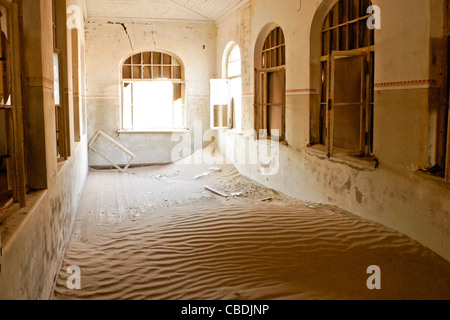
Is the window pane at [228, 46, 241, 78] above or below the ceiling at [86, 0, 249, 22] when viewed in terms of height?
below

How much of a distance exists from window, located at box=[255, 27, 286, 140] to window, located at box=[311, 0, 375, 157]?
1437 mm

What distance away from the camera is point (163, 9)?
11969 millimetres

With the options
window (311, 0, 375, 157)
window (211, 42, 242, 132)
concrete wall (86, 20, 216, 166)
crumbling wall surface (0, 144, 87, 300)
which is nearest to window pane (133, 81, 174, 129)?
concrete wall (86, 20, 216, 166)

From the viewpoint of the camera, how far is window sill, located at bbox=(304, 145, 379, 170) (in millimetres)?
5902

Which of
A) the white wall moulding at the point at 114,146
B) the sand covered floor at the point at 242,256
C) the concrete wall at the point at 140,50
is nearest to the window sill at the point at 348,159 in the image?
the sand covered floor at the point at 242,256

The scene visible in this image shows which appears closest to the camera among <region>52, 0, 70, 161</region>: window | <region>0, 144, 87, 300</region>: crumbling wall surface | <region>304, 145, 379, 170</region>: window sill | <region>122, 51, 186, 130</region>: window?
<region>0, 144, 87, 300</region>: crumbling wall surface

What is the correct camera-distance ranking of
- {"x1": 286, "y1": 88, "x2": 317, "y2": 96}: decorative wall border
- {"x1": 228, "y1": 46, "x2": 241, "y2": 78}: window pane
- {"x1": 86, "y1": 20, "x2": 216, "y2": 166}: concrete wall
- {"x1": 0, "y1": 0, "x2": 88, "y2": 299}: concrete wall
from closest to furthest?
{"x1": 0, "y1": 0, "x2": 88, "y2": 299}: concrete wall, {"x1": 286, "y1": 88, "x2": 317, "y2": 96}: decorative wall border, {"x1": 228, "y1": 46, "x2": 241, "y2": 78}: window pane, {"x1": 86, "y1": 20, "x2": 216, "y2": 166}: concrete wall

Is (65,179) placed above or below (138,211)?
above

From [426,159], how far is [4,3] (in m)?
4.30

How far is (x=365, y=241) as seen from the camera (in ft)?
17.0

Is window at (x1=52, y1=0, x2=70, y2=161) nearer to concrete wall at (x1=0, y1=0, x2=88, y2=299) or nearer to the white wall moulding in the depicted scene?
concrete wall at (x1=0, y1=0, x2=88, y2=299)

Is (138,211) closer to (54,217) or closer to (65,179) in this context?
(65,179)

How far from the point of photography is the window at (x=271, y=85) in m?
9.03
